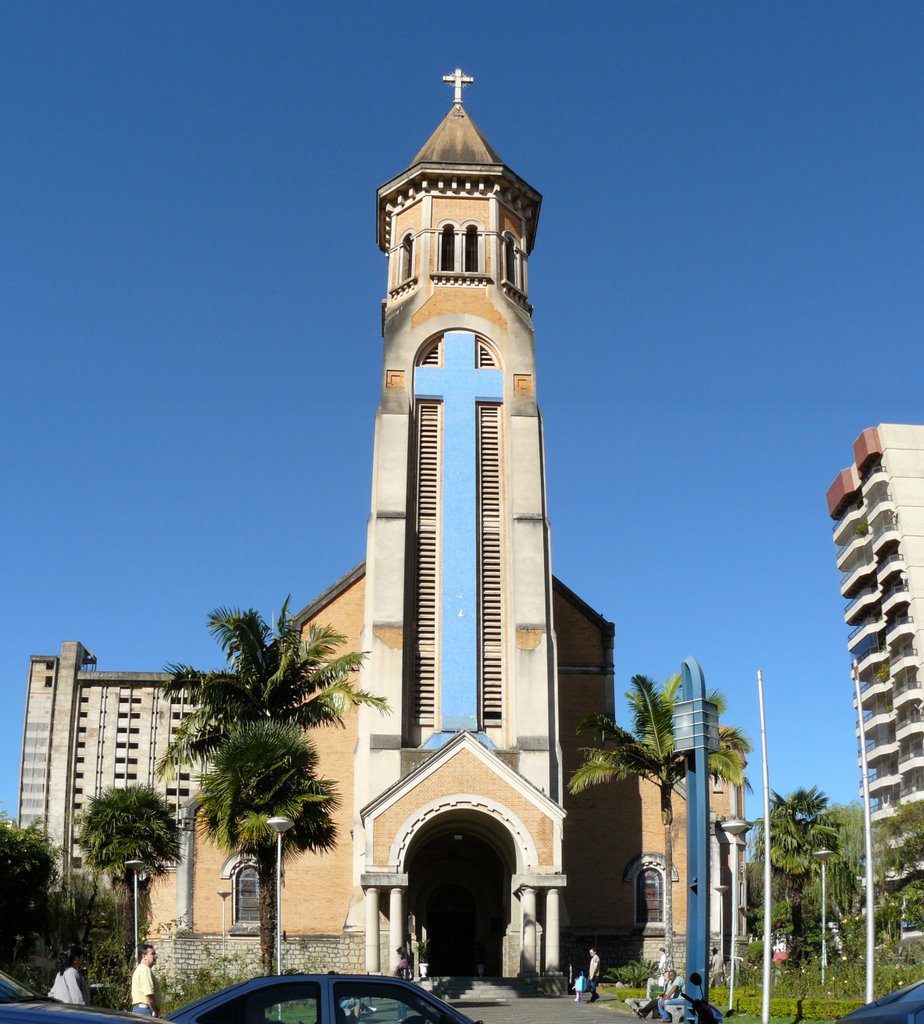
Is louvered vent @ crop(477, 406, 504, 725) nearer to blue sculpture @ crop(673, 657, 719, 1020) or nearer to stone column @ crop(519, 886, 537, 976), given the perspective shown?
stone column @ crop(519, 886, 537, 976)

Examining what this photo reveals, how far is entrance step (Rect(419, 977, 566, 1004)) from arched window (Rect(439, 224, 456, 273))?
2420 cm

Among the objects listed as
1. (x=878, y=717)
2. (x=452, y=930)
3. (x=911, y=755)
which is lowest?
(x=452, y=930)

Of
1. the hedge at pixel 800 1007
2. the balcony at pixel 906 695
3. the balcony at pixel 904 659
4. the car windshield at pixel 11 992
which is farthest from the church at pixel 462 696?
the balcony at pixel 904 659

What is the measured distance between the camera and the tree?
1576 inches

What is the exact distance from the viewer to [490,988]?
33844mm

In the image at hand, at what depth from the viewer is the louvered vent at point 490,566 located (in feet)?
130

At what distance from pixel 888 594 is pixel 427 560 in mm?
52264

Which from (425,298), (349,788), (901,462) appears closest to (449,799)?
(349,788)

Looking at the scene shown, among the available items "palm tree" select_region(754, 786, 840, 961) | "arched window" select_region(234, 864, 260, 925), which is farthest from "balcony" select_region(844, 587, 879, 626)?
"arched window" select_region(234, 864, 260, 925)

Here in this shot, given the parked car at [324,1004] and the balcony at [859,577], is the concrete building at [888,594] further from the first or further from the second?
the parked car at [324,1004]

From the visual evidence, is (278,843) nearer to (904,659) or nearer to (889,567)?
(904,659)

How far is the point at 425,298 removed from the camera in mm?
45219

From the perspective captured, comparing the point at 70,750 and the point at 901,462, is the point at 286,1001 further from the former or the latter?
the point at 901,462

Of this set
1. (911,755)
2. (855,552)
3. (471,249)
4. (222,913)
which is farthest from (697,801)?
(855,552)
